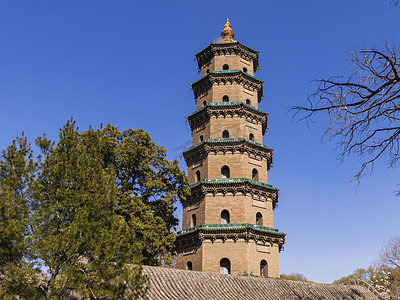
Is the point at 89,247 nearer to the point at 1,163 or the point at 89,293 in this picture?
the point at 89,293

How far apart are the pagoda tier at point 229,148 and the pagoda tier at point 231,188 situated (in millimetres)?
2205

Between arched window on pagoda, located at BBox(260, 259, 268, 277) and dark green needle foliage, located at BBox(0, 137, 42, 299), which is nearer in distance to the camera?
dark green needle foliage, located at BBox(0, 137, 42, 299)

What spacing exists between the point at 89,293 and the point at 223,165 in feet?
58.6

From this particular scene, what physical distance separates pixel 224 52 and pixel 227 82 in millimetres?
2788

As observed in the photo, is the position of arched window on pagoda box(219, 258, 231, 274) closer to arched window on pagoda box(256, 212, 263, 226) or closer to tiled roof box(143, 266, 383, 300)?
arched window on pagoda box(256, 212, 263, 226)

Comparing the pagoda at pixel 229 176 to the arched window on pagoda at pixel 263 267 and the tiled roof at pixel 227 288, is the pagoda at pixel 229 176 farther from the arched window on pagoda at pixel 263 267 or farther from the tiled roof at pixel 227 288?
the tiled roof at pixel 227 288

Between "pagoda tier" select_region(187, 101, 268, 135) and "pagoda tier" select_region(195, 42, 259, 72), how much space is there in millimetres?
4532

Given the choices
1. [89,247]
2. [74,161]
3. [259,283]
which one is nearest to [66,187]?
[74,161]

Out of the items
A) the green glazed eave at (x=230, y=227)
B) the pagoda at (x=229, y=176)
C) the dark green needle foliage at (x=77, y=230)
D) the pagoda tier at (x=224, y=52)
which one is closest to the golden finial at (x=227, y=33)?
the pagoda at (x=229, y=176)

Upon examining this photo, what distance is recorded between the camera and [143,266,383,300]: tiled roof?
54.5 ft

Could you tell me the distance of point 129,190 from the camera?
24484mm

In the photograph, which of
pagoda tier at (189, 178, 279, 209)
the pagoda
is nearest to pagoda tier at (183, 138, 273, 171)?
the pagoda

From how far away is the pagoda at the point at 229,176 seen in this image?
24.4m

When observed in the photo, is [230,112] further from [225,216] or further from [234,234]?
[234,234]
